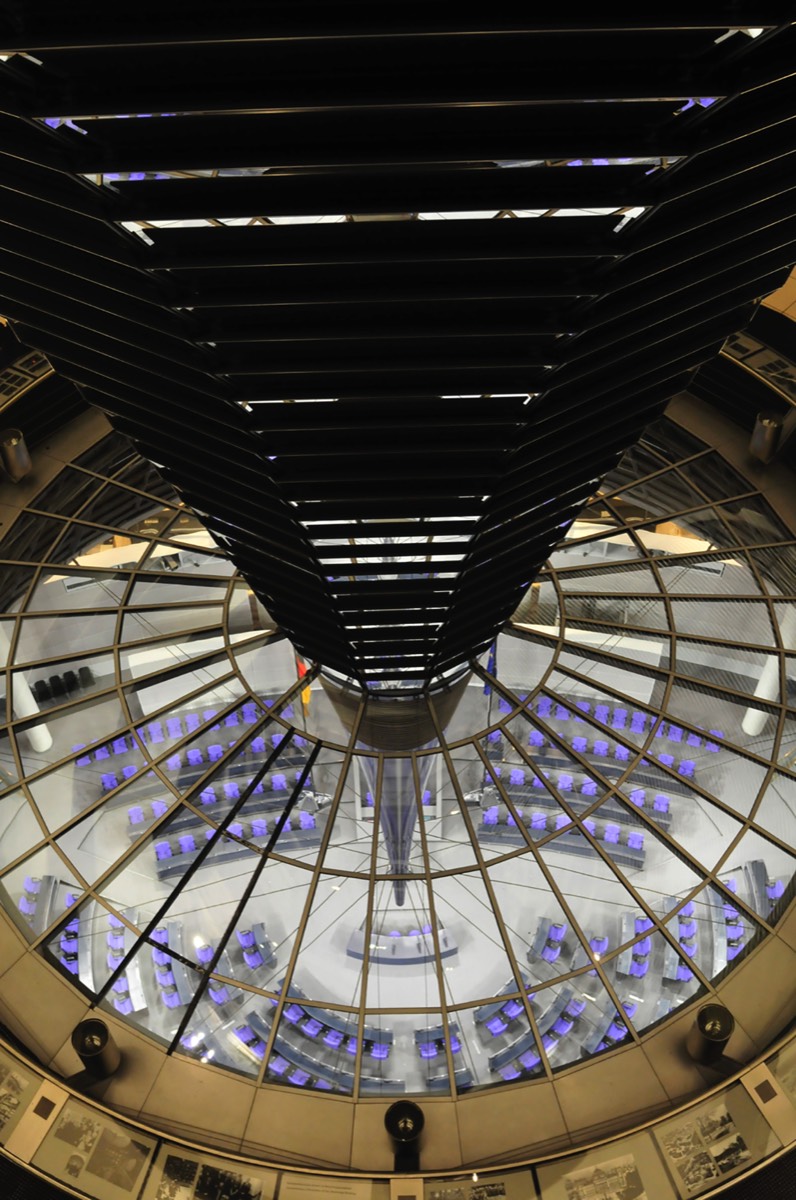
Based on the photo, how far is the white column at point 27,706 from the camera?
24078 millimetres

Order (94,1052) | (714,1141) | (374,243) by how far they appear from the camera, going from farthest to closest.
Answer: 1. (94,1052)
2. (714,1141)
3. (374,243)

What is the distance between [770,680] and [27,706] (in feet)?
54.4

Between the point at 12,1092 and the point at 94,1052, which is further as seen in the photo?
the point at 94,1052

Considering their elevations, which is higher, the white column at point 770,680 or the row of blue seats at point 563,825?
the white column at point 770,680

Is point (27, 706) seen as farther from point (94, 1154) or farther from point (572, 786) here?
point (572, 786)

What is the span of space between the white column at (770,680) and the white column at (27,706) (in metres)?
15.3

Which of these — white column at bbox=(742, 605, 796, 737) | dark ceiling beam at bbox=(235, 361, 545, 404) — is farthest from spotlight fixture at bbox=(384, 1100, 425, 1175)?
dark ceiling beam at bbox=(235, 361, 545, 404)

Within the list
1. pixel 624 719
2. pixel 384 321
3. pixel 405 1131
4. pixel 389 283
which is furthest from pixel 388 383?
pixel 624 719

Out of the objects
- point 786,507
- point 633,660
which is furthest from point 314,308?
point 786,507

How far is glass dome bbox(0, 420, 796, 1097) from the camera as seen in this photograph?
20.7 meters

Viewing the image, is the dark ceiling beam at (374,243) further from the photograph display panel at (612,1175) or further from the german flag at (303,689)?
the photograph display panel at (612,1175)

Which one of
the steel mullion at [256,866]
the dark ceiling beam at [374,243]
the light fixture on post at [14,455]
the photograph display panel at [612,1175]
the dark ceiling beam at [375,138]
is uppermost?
the light fixture on post at [14,455]

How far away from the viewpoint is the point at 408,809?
73.2 feet

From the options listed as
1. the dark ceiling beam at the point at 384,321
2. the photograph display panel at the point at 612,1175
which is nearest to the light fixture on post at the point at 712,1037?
the photograph display panel at the point at 612,1175
